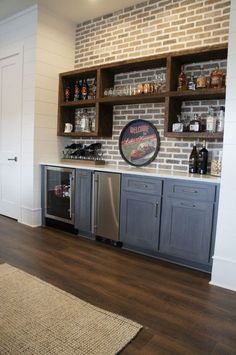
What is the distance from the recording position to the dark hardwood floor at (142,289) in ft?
5.90

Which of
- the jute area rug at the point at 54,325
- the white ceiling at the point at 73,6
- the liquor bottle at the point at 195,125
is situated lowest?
the jute area rug at the point at 54,325

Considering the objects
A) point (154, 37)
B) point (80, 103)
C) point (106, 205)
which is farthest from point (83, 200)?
point (154, 37)

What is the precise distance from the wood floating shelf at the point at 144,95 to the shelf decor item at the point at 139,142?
0.26 metres

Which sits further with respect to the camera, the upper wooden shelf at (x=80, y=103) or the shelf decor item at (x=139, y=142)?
the upper wooden shelf at (x=80, y=103)

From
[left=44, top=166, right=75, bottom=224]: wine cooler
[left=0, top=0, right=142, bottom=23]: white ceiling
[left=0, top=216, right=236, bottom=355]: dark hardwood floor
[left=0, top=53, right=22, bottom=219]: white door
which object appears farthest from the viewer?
[left=0, top=53, right=22, bottom=219]: white door

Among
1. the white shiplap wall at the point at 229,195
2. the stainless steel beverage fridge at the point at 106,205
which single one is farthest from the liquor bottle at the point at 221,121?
the stainless steel beverage fridge at the point at 106,205

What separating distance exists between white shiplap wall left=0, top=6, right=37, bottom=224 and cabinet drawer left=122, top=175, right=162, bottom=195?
1550 mm

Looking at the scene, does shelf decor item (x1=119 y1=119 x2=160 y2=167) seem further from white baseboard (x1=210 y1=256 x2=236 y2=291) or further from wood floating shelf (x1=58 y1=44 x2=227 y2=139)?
white baseboard (x1=210 y1=256 x2=236 y2=291)

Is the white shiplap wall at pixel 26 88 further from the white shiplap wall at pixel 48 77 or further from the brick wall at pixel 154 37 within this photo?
the brick wall at pixel 154 37

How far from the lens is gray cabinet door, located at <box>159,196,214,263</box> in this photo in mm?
2678

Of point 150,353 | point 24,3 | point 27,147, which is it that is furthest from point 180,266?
point 24,3

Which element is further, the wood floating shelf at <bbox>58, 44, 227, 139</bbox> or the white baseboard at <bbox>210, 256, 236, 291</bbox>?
the wood floating shelf at <bbox>58, 44, 227, 139</bbox>

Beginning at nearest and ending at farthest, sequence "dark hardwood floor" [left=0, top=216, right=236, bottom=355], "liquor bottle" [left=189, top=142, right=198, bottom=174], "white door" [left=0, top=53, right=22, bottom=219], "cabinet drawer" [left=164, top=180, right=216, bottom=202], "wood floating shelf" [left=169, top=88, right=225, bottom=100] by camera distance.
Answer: "dark hardwood floor" [left=0, top=216, right=236, bottom=355] → "cabinet drawer" [left=164, top=180, right=216, bottom=202] → "wood floating shelf" [left=169, top=88, right=225, bottom=100] → "liquor bottle" [left=189, top=142, right=198, bottom=174] → "white door" [left=0, top=53, right=22, bottom=219]

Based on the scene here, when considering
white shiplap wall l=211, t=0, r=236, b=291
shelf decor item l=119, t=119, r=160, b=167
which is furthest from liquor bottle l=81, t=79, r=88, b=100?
white shiplap wall l=211, t=0, r=236, b=291
